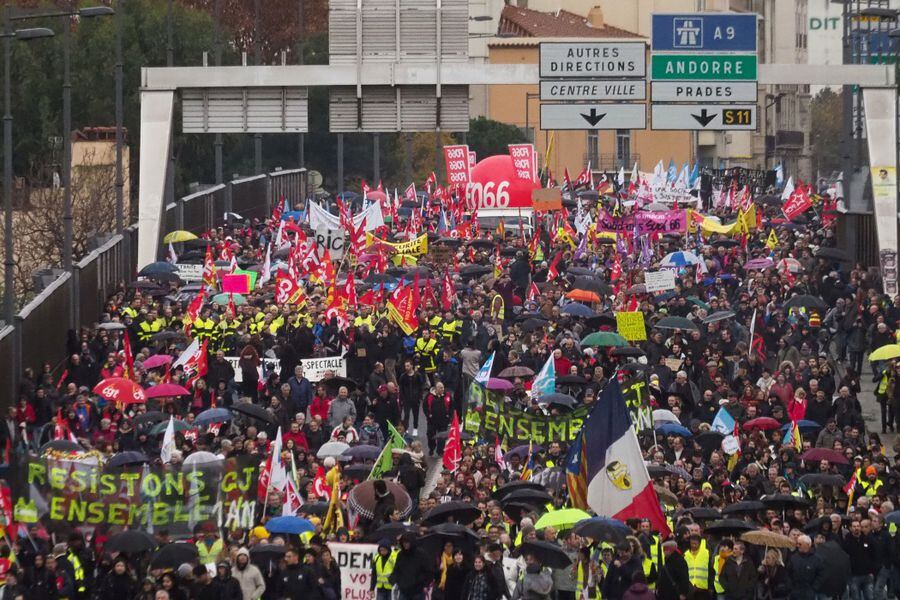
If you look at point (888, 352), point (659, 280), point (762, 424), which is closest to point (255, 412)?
point (762, 424)

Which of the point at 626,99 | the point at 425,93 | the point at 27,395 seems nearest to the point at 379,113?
the point at 425,93

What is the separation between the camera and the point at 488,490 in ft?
77.5

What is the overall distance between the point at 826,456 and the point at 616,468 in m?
4.28

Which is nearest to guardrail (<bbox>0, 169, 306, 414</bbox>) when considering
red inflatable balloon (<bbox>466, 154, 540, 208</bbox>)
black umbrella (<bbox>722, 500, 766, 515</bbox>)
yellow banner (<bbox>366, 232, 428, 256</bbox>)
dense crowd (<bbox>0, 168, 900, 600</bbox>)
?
dense crowd (<bbox>0, 168, 900, 600</bbox>)

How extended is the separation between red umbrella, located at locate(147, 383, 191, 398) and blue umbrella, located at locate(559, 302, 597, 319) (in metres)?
8.08

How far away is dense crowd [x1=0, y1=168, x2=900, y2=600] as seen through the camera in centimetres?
2036

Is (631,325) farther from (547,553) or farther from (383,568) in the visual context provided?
(547,553)

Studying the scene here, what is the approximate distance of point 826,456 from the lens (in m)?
25.2

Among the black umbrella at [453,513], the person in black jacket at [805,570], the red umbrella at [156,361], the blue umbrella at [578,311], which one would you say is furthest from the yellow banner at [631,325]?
the person in black jacket at [805,570]

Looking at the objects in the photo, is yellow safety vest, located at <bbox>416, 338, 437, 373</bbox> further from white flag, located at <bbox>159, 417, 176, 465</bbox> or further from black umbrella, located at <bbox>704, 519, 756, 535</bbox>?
black umbrella, located at <bbox>704, 519, 756, 535</bbox>

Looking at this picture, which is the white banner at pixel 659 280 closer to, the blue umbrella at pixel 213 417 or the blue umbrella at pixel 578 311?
the blue umbrella at pixel 578 311

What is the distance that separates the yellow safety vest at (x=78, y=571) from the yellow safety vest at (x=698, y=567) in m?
4.96

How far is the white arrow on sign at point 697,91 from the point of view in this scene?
139 feet

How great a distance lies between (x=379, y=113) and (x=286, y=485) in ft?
67.2
